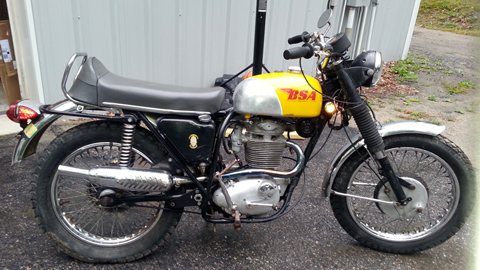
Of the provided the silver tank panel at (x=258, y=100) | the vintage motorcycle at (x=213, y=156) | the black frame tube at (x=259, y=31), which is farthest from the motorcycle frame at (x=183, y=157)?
the black frame tube at (x=259, y=31)

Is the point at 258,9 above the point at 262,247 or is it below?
above

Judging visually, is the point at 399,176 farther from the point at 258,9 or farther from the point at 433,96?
the point at 433,96

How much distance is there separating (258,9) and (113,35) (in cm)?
169

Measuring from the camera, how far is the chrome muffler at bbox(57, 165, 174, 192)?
2.34 metres

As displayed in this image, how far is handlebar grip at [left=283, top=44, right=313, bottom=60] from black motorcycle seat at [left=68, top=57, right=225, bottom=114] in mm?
498

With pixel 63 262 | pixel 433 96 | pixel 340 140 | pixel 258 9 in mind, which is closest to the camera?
pixel 63 262

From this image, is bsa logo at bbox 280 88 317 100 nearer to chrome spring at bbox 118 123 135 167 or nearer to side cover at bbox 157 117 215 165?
side cover at bbox 157 117 215 165

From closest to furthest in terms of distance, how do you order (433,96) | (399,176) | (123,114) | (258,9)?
(123,114) → (399,176) → (258,9) → (433,96)

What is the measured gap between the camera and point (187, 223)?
3021mm

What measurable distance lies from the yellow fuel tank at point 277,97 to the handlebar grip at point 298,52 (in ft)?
0.63

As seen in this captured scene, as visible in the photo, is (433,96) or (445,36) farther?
(445,36)

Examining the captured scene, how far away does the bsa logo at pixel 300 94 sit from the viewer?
2.35 meters

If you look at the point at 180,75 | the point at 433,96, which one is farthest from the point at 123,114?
the point at 433,96

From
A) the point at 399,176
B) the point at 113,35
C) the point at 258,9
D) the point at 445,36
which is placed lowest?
the point at 445,36
